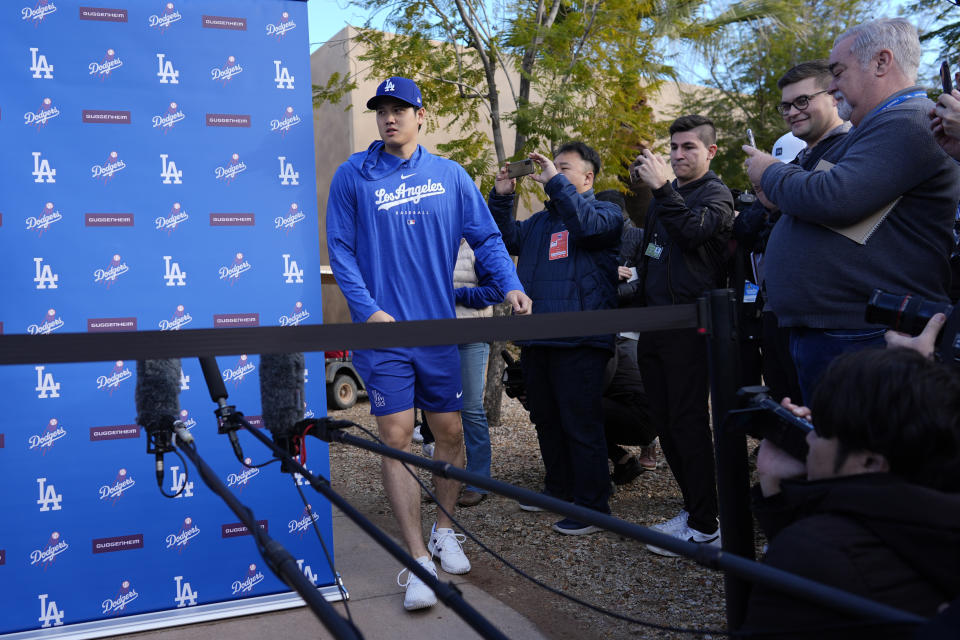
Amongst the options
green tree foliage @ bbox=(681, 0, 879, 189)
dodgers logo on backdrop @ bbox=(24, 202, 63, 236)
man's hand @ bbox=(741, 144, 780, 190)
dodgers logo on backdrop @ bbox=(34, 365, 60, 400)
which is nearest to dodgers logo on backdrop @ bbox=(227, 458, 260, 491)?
dodgers logo on backdrop @ bbox=(34, 365, 60, 400)

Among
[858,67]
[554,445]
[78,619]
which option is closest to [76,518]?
[78,619]

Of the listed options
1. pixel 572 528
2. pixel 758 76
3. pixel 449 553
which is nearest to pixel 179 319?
pixel 449 553

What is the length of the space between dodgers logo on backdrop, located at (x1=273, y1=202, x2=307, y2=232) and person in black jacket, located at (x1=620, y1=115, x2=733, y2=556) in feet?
5.79

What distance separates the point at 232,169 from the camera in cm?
374

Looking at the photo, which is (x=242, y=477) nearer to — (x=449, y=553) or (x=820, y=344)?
(x=449, y=553)

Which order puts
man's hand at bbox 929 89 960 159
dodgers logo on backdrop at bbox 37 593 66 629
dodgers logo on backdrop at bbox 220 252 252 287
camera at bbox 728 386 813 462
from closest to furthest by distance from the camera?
camera at bbox 728 386 813 462
man's hand at bbox 929 89 960 159
dodgers logo on backdrop at bbox 37 593 66 629
dodgers logo on backdrop at bbox 220 252 252 287

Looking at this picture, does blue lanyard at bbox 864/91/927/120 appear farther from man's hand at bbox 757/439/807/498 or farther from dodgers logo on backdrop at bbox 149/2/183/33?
dodgers logo on backdrop at bbox 149/2/183/33

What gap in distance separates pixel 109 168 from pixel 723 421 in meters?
2.84

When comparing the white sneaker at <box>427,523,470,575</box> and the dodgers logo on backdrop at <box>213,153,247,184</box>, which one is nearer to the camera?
the dodgers logo on backdrop at <box>213,153,247,184</box>

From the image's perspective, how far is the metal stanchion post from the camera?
7.59ft

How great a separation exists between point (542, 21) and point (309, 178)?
617cm

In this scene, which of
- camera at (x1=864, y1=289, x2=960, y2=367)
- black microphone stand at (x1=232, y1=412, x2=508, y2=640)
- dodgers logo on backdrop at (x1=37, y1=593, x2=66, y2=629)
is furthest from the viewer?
dodgers logo on backdrop at (x1=37, y1=593, x2=66, y2=629)

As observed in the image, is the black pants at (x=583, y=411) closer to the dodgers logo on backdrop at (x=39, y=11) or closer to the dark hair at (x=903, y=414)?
the dodgers logo on backdrop at (x=39, y=11)

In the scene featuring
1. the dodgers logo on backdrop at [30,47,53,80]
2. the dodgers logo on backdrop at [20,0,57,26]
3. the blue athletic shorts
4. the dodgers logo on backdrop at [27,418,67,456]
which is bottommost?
the dodgers logo on backdrop at [27,418,67,456]
